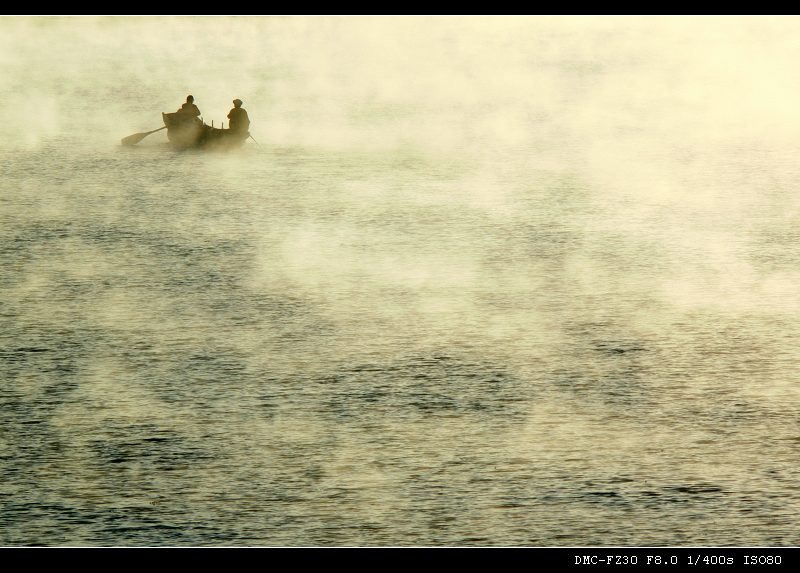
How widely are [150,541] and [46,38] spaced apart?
115 ft

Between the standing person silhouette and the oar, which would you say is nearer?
the oar

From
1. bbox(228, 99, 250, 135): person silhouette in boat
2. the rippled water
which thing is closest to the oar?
the rippled water

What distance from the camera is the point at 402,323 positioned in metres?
16.0

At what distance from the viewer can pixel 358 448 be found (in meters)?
12.4

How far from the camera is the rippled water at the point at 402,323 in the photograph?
11.3 meters

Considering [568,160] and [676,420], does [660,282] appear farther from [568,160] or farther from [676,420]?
[568,160]

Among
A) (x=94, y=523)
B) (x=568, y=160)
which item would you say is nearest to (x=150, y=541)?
(x=94, y=523)

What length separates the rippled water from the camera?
1130cm

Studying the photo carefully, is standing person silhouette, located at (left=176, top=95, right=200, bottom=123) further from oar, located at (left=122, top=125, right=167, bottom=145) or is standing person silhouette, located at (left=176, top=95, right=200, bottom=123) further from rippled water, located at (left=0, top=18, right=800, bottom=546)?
rippled water, located at (left=0, top=18, right=800, bottom=546)
